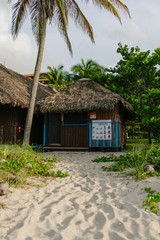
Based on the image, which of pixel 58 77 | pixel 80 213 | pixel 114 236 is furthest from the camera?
pixel 58 77

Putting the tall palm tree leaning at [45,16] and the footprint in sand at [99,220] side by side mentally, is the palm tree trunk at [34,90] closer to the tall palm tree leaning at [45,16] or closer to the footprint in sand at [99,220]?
the tall palm tree leaning at [45,16]

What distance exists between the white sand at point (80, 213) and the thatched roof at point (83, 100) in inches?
236

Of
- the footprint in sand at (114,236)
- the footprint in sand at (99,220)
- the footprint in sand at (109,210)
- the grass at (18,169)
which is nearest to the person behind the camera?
the footprint in sand at (114,236)

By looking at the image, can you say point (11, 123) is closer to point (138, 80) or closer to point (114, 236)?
point (138, 80)

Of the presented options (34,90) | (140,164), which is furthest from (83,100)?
(140,164)

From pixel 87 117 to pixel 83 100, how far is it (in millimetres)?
880

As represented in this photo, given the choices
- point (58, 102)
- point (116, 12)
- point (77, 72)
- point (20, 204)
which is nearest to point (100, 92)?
point (58, 102)

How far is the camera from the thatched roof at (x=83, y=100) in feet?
31.2

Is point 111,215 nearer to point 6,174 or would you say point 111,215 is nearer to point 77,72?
point 6,174

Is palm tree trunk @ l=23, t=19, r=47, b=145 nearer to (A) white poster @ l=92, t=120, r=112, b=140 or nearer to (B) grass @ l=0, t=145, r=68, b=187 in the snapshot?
(B) grass @ l=0, t=145, r=68, b=187

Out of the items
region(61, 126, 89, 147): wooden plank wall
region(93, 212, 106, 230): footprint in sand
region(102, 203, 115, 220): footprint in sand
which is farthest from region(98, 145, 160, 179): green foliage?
region(61, 126, 89, 147): wooden plank wall

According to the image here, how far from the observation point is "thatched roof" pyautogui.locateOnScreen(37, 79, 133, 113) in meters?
9.52

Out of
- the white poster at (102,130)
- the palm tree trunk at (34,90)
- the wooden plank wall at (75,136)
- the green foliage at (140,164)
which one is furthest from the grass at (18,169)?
the white poster at (102,130)

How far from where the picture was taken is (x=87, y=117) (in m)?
10.1
